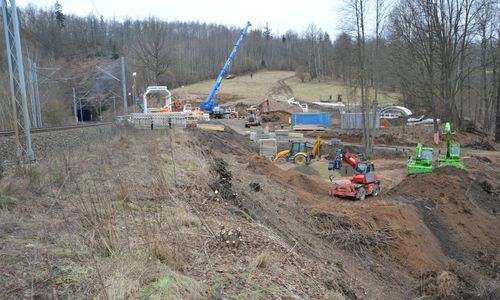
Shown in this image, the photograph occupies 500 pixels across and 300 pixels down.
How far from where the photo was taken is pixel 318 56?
99375 millimetres

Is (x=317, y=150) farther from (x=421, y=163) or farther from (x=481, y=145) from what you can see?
(x=481, y=145)

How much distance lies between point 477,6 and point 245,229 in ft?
110

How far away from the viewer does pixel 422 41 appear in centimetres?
3488

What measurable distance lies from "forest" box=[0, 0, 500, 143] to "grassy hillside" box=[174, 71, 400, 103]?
3.81 meters

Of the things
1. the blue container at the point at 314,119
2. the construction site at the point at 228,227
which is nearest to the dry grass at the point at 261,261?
the construction site at the point at 228,227

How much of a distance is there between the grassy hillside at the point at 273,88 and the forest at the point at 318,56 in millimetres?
3812

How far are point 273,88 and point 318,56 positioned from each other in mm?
24177

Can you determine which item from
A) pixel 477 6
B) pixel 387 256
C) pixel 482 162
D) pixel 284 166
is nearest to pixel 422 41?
pixel 477 6

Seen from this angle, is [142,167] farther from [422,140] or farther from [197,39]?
[197,39]

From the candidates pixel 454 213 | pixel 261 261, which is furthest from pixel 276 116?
pixel 261 261

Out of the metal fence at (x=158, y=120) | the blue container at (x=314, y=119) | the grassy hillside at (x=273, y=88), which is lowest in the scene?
the blue container at (x=314, y=119)

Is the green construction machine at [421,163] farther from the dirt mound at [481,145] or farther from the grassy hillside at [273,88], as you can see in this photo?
the grassy hillside at [273,88]

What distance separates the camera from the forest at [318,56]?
3184 cm

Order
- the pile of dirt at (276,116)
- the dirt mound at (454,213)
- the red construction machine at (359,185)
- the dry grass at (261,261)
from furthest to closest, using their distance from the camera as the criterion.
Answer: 1. the pile of dirt at (276,116)
2. the red construction machine at (359,185)
3. the dirt mound at (454,213)
4. the dry grass at (261,261)
